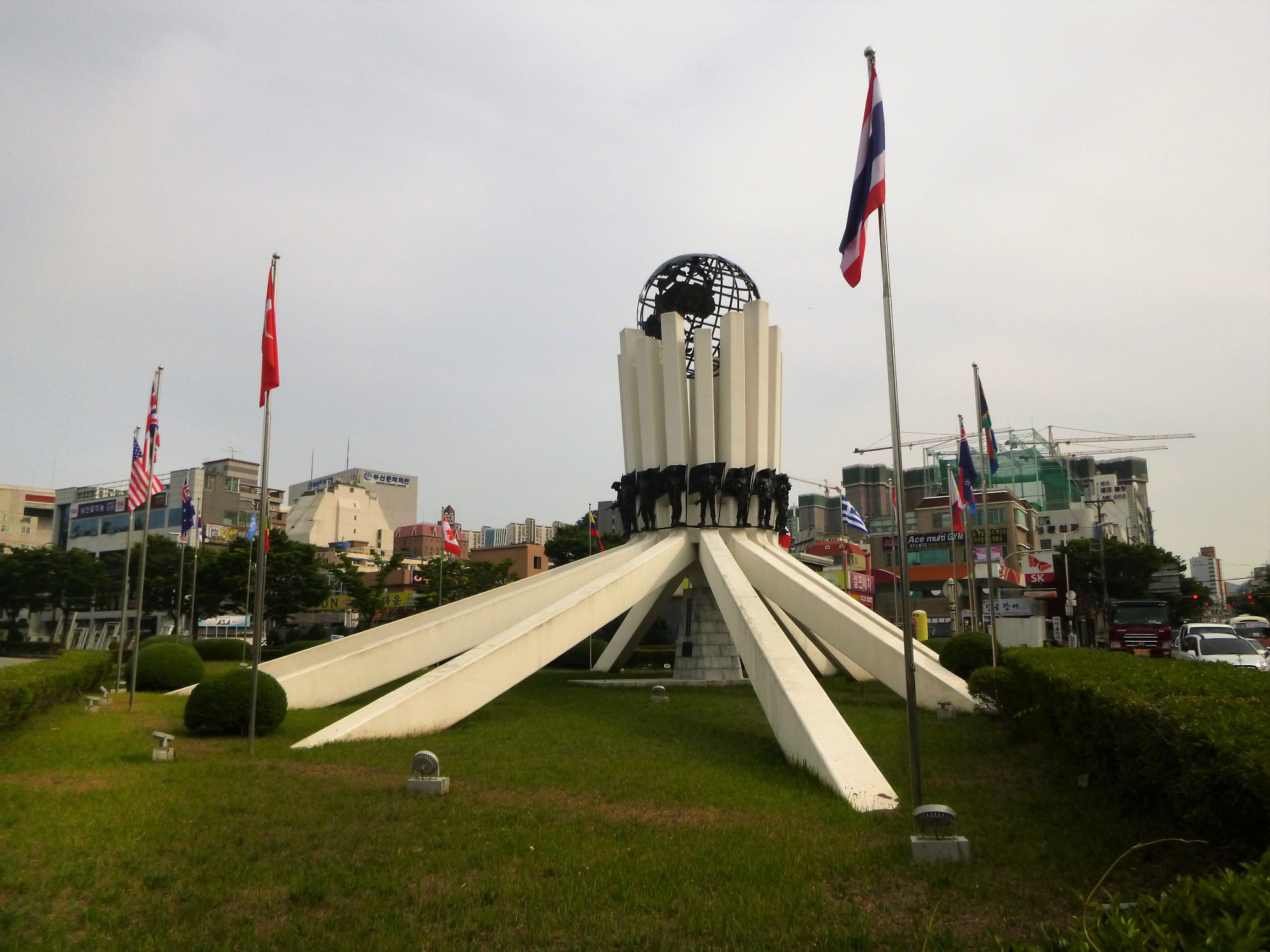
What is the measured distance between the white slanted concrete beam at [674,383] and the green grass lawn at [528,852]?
33.6 ft

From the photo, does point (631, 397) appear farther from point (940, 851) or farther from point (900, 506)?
point (940, 851)

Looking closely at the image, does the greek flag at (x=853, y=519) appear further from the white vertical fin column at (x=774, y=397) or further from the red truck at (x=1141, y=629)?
the red truck at (x=1141, y=629)

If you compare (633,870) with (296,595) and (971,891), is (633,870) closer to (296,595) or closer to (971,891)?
(971,891)

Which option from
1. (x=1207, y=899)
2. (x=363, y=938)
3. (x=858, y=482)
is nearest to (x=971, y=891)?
(x=1207, y=899)

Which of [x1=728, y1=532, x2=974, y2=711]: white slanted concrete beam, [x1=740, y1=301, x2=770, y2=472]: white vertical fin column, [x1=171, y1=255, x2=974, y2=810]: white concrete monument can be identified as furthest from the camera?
[x1=740, y1=301, x2=770, y2=472]: white vertical fin column

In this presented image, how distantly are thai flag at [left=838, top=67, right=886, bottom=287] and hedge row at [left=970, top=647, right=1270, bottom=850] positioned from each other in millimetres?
3852

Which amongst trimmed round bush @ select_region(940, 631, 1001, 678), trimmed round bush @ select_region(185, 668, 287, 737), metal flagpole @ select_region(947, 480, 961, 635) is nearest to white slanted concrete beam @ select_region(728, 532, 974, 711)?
trimmed round bush @ select_region(940, 631, 1001, 678)

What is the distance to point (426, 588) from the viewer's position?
4281 centimetres

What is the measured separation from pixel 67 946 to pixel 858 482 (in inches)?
3609

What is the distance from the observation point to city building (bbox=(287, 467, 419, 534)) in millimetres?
81250

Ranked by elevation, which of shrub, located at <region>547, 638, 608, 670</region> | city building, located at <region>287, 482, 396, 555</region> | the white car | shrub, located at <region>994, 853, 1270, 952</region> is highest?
city building, located at <region>287, 482, 396, 555</region>

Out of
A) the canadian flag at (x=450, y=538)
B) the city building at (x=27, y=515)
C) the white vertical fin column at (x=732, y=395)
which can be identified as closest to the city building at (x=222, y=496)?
the city building at (x=27, y=515)

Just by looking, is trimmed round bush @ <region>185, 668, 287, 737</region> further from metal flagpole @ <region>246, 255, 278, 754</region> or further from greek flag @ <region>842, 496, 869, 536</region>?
greek flag @ <region>842, 496, 869, 536</region>

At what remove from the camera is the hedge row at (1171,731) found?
15.0 ft
